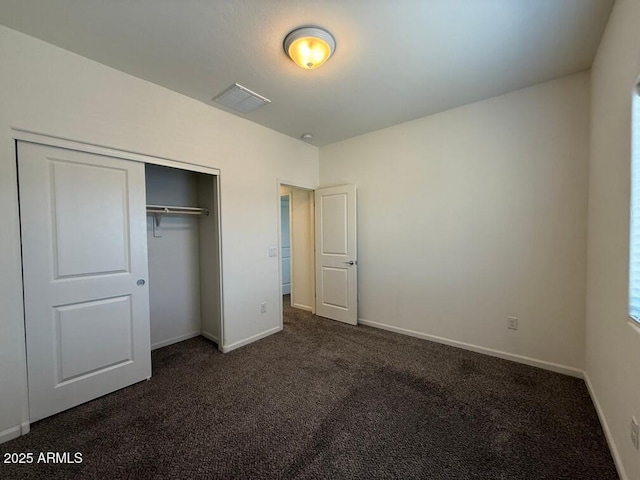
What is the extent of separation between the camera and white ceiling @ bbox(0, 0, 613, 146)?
161 cm

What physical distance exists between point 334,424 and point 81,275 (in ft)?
7.39

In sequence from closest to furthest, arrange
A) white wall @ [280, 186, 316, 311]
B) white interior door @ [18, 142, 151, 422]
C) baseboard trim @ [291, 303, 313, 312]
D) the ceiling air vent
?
white interior door @ [18, 142, 151, 422]
the ceiling air vent
white wall @ [280, 186, 316, 311]
baseboard trim @ [291, 303, 313, 312]

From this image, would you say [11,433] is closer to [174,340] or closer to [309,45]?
[174,340]

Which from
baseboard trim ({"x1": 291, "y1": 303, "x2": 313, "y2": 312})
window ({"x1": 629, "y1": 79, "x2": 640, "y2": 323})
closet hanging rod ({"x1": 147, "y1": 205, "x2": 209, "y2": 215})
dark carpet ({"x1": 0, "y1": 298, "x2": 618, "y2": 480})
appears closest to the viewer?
window ({"x1": 629, "y1": 79, "x2": 640, "y2": 323})

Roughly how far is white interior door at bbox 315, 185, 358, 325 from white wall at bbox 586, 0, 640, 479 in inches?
93.6

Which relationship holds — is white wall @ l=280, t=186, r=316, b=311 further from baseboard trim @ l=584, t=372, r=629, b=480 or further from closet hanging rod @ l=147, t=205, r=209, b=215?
baseboard trim @ l=584, t=372, r=629, b=480

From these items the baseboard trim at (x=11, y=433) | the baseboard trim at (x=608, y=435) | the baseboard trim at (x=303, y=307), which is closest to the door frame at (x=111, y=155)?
the baseboard trim at (x=11, y=433)

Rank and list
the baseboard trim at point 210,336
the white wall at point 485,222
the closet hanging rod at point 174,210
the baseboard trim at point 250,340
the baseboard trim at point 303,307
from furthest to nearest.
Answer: the baseboard trim at point 303,307 < the baseboard trim at point 210,336 < the baseboard trim at point 250,340 < the closet hanging rod at point 174,210 < the white wall at point 485,222

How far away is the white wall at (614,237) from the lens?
1.32m

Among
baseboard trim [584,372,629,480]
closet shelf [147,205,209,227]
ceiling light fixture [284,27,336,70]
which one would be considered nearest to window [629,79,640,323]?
baseboard trim [584,372,629,480]

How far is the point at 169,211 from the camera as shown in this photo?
2.94 metres

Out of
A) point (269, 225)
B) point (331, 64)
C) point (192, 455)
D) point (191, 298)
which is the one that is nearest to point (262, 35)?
point (331, 64)

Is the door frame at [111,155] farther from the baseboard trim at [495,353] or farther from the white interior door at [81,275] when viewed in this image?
the baseboard trim at [495,353]

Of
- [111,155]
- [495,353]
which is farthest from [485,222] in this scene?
[111,155]
